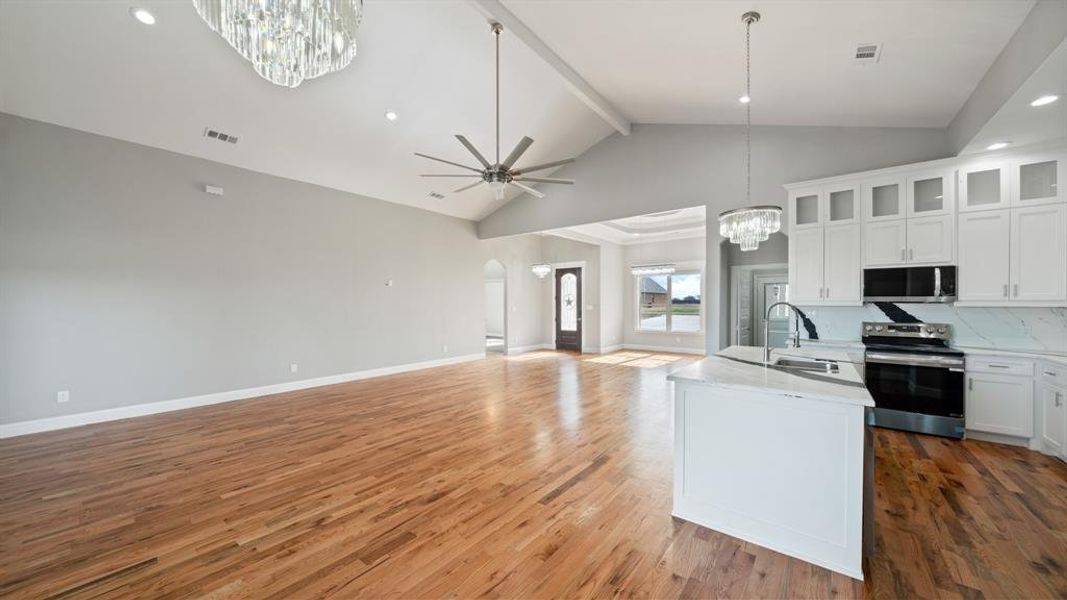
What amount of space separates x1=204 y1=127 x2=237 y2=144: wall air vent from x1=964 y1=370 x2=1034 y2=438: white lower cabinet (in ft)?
28.1

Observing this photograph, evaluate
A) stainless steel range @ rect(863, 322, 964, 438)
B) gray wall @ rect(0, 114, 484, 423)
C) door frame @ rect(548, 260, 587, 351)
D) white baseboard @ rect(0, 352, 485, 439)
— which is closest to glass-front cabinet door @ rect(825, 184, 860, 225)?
stainless steel range @ rect(863, 322, 964, 438)

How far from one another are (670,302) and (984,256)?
6132 mm

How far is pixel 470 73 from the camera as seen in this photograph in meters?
4.73

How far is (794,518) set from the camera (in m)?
2.08

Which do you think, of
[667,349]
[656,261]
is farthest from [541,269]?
[667,349]

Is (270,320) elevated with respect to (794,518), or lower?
elevated

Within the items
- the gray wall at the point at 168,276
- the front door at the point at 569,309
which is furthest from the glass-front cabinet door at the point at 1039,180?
the gray wall at the point at 168,276

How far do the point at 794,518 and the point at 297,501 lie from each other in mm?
3118

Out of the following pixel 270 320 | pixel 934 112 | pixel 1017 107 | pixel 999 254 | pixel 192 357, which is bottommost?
pixel 192 357

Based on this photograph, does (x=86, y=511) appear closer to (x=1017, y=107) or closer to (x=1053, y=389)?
(x=1017, y=107)

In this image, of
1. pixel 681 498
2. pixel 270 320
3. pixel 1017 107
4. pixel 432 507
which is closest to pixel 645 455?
pixel 681 498

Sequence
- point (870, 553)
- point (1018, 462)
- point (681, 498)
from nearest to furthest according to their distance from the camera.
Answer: point (870, 553) → point (681, 498) → point (1018, 462)

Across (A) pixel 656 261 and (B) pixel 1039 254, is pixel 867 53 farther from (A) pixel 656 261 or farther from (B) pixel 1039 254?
(A) pixel 656 261

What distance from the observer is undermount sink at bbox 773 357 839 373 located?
2.74 metres
